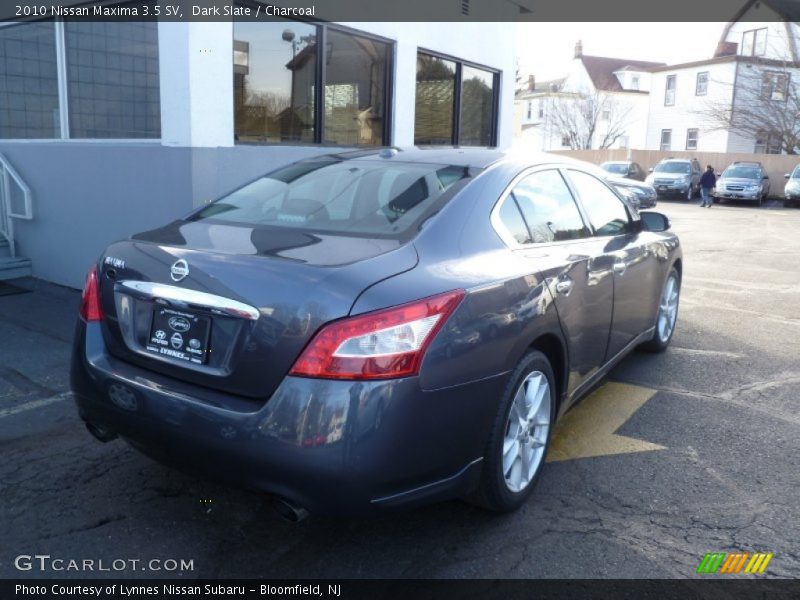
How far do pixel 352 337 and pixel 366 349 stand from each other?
63 mm

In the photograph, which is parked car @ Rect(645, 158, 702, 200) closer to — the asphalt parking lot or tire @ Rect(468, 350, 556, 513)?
the asphalt parking lot

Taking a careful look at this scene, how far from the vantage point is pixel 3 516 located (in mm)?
3189

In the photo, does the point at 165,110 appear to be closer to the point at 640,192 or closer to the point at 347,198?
the point at 347,198

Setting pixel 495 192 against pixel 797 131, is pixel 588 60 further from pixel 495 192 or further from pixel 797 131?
pixel 495 192

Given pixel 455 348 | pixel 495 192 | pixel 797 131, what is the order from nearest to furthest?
1. pixel 455 348
2. pixel 495 192
3. pixel 797 131

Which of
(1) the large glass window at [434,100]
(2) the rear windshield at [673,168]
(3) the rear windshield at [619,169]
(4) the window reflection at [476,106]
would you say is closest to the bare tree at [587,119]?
(3) the rear windshield at [619,169]

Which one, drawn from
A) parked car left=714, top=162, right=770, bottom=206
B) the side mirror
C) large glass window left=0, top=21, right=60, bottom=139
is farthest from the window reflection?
parked car left=714, top=162, right=770, bottom=206

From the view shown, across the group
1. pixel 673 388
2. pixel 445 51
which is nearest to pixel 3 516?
pixel 673 388

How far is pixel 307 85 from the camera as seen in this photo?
8.12 meters

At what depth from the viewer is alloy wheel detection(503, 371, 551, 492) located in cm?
315

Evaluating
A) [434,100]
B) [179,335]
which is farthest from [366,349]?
[434,100]

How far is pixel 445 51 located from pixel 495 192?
297 inches

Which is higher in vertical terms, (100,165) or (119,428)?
(100,165)

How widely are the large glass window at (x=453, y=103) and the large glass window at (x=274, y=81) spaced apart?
237 cm
